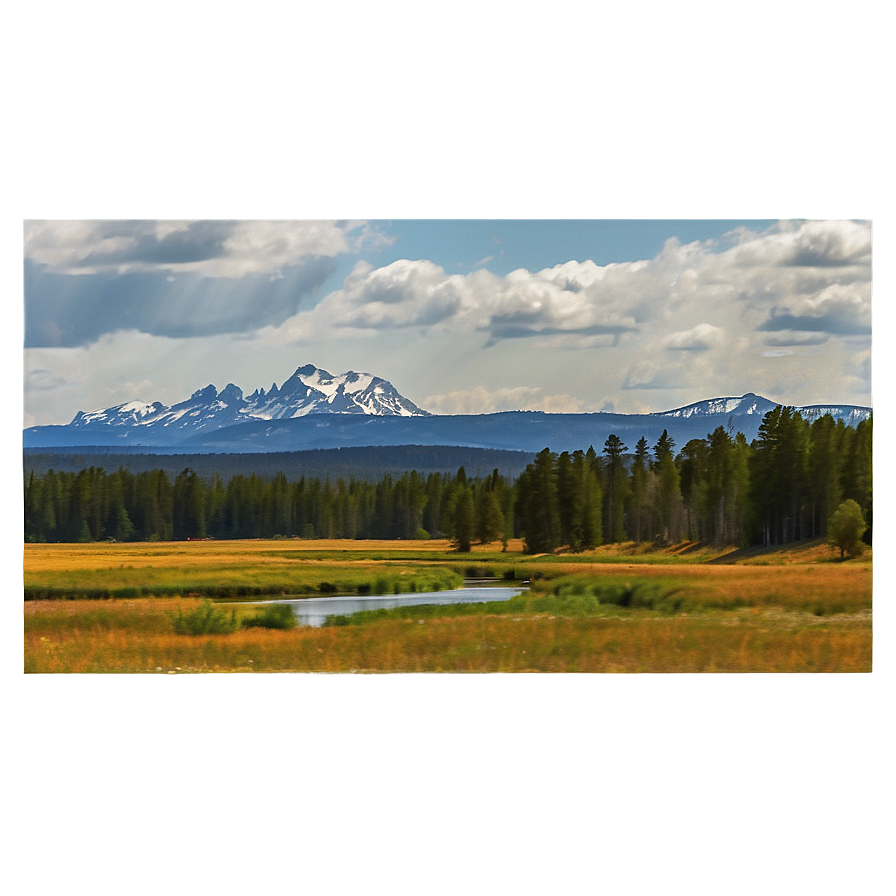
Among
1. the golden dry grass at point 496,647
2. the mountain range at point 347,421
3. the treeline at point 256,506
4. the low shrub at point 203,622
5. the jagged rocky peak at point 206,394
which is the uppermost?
the jagged rocky peak at point 206,394

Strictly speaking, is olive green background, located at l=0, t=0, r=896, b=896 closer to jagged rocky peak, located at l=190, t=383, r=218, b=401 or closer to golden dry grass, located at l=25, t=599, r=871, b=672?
golden dry grass, located at l=25, t=599, r=871, b=672

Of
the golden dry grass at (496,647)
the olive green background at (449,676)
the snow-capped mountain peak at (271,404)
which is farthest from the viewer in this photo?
the snow-capped mountain peak at (271,404)

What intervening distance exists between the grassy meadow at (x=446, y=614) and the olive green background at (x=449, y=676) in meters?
0.11

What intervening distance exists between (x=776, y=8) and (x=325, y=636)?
169 inches

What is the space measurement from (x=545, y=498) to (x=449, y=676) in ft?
3.91

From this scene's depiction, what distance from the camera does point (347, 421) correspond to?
643cm

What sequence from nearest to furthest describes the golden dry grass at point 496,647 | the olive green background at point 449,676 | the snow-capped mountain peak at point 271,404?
the olive green background at point 449,676 < the golden dry grass at point 496,647 < the snow-capped mountain peak at point 271,404

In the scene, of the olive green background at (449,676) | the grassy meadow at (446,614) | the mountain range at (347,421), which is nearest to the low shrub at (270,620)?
the grassy meadow at (446,614)

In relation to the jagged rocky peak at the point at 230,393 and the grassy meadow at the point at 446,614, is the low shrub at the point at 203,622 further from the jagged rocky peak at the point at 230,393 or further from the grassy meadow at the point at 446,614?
the jagged rocky peak at the point at 230,393

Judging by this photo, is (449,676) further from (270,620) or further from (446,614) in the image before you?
(270,620)

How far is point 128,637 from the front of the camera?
6289 millimetres

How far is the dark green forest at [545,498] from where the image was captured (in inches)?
247

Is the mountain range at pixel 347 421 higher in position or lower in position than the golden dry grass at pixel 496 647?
higher

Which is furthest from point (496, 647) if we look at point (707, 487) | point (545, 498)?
point (707, 487)
